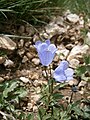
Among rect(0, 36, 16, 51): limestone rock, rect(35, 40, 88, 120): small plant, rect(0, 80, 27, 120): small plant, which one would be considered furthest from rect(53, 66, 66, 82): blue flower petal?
rect(0, 36, 16, 51): limestone rock

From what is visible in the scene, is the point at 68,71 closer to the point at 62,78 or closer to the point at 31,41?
the point at 62,78

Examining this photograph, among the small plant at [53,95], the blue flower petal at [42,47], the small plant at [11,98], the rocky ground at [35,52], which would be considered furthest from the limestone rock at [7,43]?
the blue flower petal at [42,47]

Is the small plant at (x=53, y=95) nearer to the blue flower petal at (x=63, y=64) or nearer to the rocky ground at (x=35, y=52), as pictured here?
the blue flower petal at (x=63, y=64)

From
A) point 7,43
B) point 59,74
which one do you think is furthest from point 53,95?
point 7,43

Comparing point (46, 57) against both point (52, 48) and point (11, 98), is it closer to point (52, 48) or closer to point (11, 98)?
point (52, 48)

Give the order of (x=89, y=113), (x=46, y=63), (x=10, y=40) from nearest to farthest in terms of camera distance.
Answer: (x=46, y=63) → (x=89, y=113) → (x=10, y=40)

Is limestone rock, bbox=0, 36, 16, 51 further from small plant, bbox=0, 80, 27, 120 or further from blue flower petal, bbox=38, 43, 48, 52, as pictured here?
blue flower petal, bbox=38, 43, 48, 52

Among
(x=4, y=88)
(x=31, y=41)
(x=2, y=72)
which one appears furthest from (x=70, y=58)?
(x=4, y=88)
